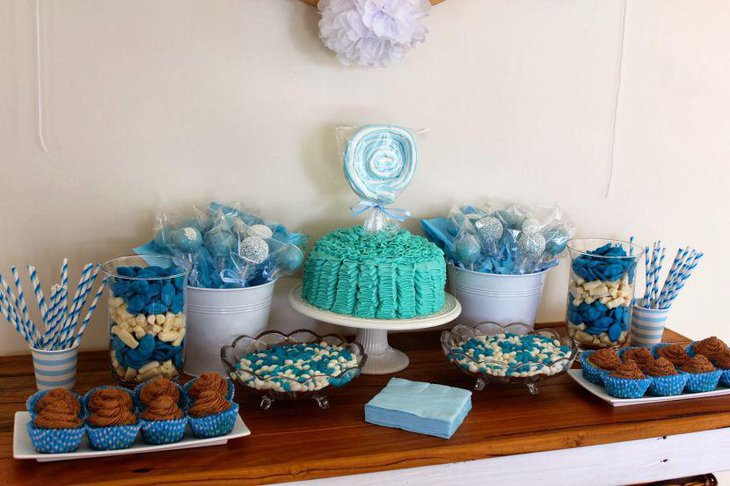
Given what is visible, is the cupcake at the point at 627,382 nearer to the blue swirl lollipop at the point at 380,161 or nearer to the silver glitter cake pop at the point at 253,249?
the blue swirl lollipop at the point at 380,161

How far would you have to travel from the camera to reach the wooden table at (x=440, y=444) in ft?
3.43

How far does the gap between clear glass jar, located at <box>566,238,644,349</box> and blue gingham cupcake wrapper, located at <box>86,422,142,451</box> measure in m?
0.94

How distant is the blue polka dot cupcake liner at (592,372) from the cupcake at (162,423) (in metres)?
0.76

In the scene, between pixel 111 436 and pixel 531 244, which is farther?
pixel 531 244

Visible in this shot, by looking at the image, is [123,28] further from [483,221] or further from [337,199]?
[483,221]

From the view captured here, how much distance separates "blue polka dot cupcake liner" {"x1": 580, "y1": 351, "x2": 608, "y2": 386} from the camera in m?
1.36

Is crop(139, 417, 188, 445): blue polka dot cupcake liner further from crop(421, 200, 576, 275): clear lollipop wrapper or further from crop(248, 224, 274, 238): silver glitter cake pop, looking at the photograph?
crop(421, 200, 576, 275): clear lollipop wrapper

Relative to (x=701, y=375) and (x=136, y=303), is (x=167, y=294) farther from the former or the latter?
(x=701, y=375)

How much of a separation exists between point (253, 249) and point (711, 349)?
928 millimetres

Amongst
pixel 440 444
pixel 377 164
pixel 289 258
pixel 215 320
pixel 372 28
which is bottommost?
pixel 440 444

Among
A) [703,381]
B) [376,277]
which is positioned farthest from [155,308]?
[703,381]

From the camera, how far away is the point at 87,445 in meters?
1.06

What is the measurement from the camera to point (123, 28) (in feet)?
4.50

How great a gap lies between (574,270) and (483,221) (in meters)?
0.24
